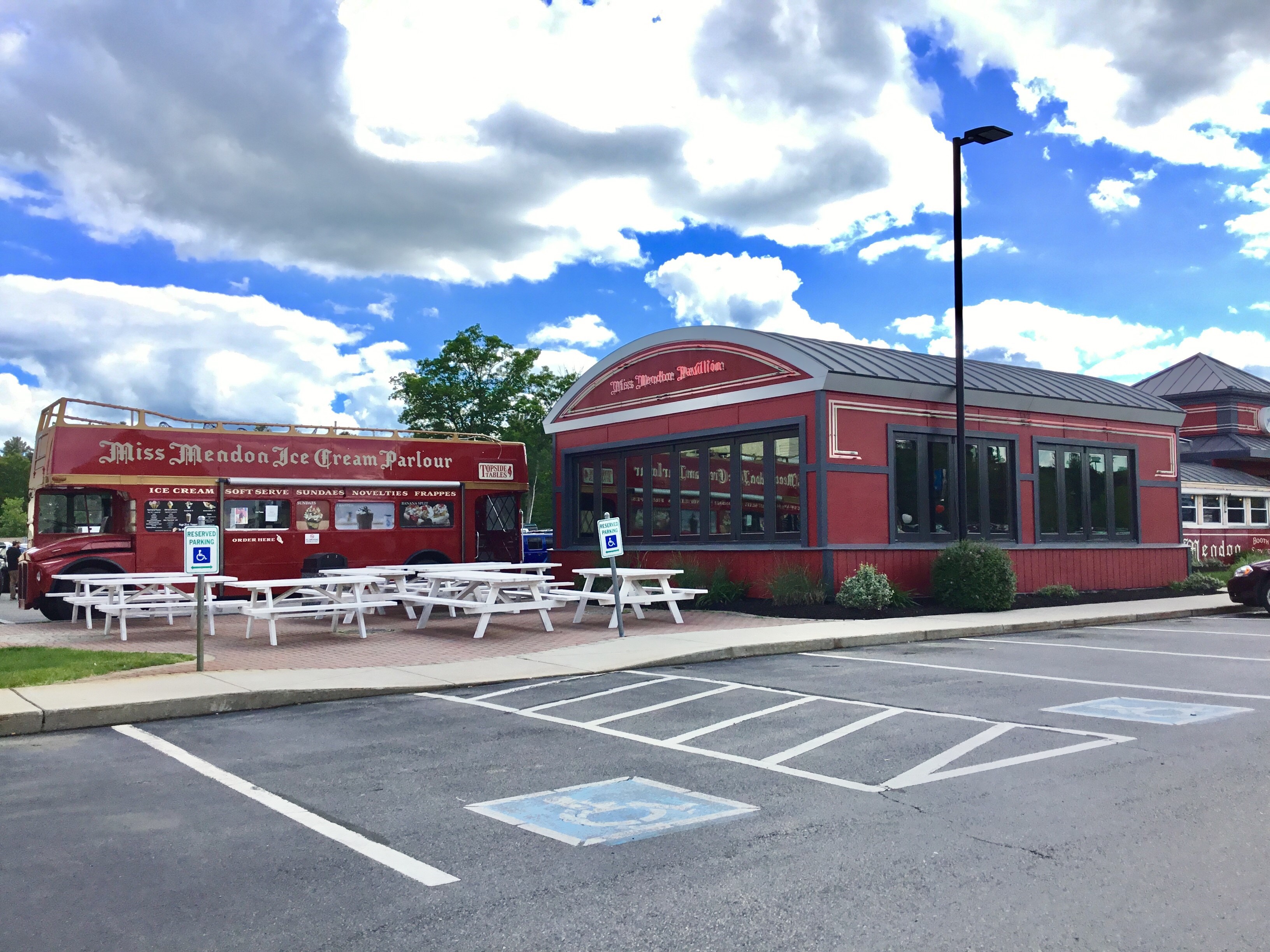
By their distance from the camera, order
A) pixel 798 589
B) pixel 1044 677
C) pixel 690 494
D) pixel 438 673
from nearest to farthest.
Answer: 1. pixel 1044 677
2. pixel 438 673
3. pixel 798 589
4. pixel 690 494

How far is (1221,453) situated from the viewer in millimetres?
35062

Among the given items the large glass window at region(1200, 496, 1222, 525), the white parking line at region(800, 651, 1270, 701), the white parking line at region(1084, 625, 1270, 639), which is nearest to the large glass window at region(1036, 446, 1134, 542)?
the white parking line at region(1084, 625, 1270, 639)

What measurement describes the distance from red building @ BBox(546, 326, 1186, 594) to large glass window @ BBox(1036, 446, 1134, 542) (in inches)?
1.5

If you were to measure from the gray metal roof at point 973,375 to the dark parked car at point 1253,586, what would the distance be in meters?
4.49

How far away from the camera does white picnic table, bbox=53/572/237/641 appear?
582 inches

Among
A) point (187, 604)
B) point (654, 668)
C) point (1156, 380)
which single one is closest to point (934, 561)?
point (654, 668)

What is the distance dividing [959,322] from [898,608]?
5.18 meters

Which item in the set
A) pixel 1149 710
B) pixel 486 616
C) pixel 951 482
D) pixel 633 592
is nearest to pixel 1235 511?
pixel 951 482

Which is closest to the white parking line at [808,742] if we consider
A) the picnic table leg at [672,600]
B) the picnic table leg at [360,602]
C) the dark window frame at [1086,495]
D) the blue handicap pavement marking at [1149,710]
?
the blue handicap pavement marking at [1149,710]

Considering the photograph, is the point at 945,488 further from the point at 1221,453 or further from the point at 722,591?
the point at 1221,453

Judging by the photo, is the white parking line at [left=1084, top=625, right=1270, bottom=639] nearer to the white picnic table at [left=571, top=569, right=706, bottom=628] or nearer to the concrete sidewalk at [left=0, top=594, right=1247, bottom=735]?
the concrete sidewalk at [left=0, top=594, right=1247, bottom=735]

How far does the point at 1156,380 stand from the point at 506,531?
97.2 ft

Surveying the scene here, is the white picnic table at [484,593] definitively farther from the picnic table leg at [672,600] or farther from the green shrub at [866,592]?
the green shrub at [866,592]

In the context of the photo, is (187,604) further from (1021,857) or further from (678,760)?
(1021,857)
